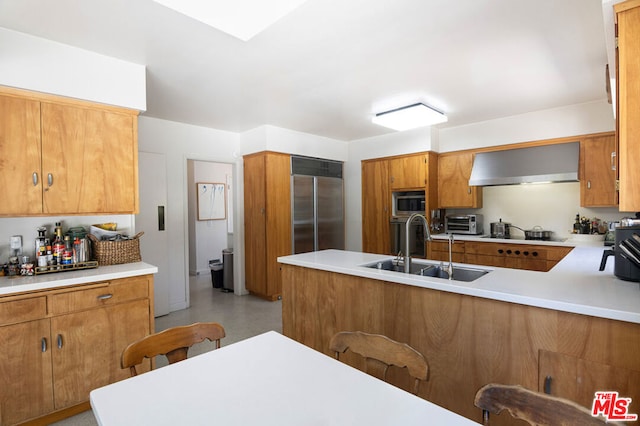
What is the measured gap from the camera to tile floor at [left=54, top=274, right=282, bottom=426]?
3.43 metres

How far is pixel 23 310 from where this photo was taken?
1.95 meters

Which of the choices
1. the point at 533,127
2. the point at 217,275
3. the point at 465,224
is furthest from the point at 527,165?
the point at 217,275

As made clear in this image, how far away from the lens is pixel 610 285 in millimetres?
1688

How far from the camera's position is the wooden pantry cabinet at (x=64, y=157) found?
2.13 m

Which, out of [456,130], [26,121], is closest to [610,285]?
[456,130]

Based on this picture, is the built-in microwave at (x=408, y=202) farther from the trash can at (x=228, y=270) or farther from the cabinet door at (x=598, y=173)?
the trash can at (x=228, y=270)

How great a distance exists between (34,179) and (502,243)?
4.65 m

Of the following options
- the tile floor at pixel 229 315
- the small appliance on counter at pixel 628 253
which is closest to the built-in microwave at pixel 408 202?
the tile floor at pixel 229 315

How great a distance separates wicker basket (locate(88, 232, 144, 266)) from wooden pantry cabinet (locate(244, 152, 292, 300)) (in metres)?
1.94

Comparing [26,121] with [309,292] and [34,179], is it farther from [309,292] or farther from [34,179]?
[309,292]

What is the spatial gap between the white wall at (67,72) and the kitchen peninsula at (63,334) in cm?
133

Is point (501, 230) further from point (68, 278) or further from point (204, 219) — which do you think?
point (204, 219)

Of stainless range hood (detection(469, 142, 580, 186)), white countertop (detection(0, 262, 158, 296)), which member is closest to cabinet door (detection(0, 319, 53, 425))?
white countertop (detection(0, 262, 158, 296))

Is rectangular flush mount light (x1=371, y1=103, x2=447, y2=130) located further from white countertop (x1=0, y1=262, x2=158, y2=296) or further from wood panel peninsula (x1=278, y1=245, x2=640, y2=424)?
white countertop (x1=0, y1=262, x2=158, y2=296)
